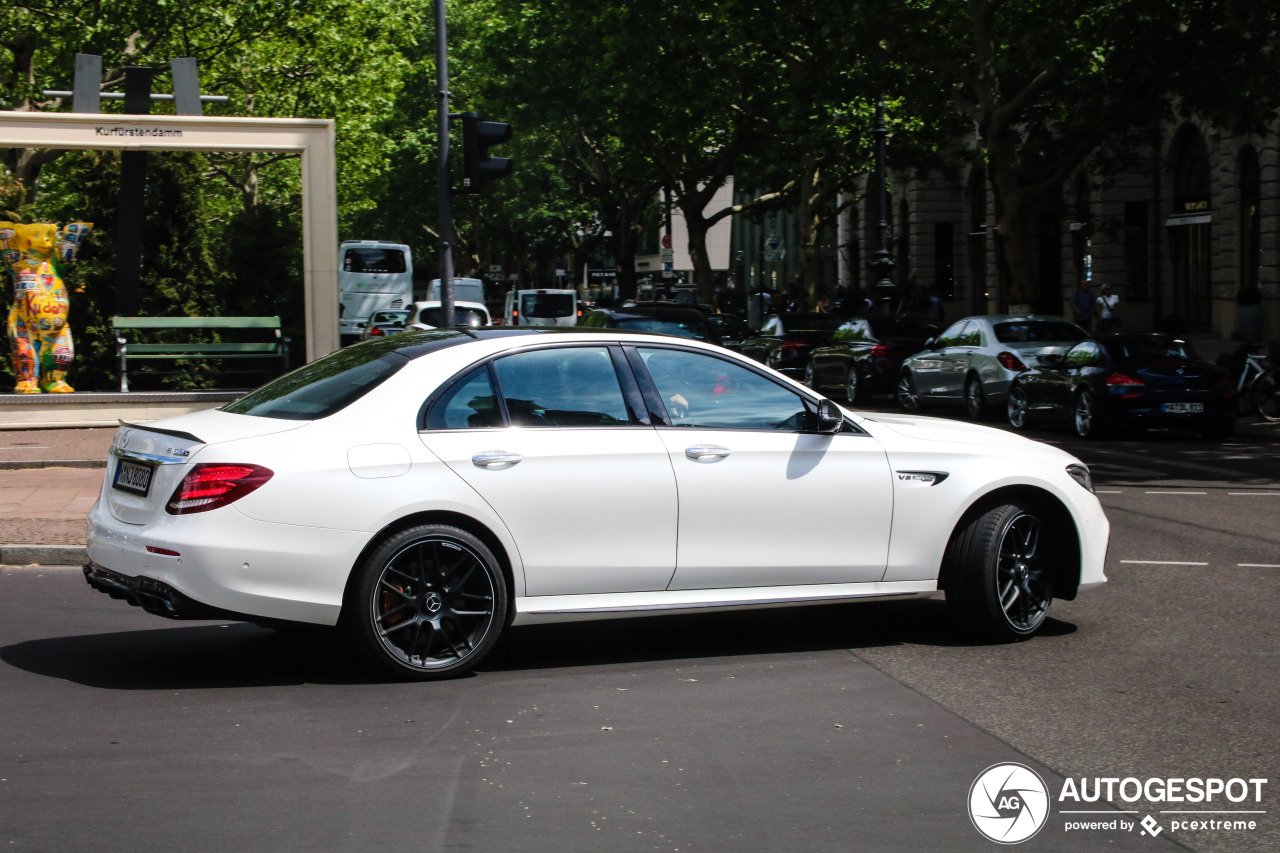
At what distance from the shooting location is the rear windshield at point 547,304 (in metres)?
48.7

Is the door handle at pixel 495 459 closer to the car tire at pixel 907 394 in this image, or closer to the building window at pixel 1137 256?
the car tire at pixel 907 394

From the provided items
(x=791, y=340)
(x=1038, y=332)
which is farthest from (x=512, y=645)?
(x=791, y=340)

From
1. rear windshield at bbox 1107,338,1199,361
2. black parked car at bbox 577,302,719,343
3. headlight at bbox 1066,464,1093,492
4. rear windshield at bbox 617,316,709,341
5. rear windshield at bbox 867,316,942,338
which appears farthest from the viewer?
rear windshield at bbox 867,316,942,338

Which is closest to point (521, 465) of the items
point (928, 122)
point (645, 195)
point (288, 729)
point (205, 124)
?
point (288, 729)

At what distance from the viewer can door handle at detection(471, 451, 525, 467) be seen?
6.39 m

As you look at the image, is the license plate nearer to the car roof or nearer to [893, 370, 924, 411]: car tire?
the car roof

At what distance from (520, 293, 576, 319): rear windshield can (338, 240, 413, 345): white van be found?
12.0 feet

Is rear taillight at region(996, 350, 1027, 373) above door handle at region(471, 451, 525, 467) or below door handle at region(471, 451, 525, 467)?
above

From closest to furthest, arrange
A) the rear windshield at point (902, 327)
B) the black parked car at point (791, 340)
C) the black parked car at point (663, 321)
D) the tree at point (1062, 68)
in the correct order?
1. the black parked car at point (663, 321)
2. the tree at point (1062, 68)
3. the rear windshield at point (902, 327)
4. the black parked car at point (791, 340)

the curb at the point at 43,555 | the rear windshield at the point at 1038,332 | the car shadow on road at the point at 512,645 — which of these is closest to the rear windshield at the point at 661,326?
the rear windshield at the point at 1038,332

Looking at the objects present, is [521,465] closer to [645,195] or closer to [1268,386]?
[1268,386]

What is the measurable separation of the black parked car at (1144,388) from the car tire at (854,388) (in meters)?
6.52

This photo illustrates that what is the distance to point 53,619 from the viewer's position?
7.78 meters

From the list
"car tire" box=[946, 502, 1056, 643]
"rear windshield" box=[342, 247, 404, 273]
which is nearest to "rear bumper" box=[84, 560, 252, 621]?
"car tire" box=[946, 502, 1056, 643]
